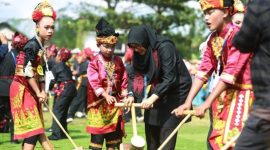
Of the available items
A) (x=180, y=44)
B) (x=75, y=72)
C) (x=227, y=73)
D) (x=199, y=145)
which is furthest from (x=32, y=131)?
(x=180, y=44)

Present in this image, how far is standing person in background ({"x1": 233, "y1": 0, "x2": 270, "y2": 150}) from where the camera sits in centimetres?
472

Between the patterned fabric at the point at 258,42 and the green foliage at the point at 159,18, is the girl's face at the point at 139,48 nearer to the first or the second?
the patterned fabric at the point at 258,42

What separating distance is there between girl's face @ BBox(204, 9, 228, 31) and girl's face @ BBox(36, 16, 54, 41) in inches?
108

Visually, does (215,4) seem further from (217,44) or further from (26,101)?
(26,101)

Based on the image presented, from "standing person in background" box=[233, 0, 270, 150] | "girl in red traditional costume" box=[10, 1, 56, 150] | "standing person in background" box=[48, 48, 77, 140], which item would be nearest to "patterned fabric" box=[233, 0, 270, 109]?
"standing person in background" box=[233, 0, 270, 150]

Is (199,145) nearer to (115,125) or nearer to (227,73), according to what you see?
(115,125)

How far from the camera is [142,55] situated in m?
7.54

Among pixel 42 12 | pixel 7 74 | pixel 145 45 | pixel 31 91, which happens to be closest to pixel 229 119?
pixel 145 45

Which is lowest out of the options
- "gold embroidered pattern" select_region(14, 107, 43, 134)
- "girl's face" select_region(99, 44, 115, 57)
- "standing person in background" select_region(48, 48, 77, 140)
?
"standing person in background" select_region(48, 48, 77, 140)

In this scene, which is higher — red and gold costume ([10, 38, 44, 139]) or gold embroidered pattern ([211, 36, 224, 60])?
gold embroidered pattern ([211, 36, 224, 60])

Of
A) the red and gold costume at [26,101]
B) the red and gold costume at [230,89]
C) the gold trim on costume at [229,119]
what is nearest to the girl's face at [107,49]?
the red and gold costume at [26,101]

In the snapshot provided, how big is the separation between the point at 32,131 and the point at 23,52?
1015 mm

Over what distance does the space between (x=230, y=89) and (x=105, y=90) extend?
3.14 meters

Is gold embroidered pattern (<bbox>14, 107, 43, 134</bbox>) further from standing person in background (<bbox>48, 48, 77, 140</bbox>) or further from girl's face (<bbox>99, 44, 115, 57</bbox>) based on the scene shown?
standing person in background (<bbox>48, 48, 77, 140</bbox>)
